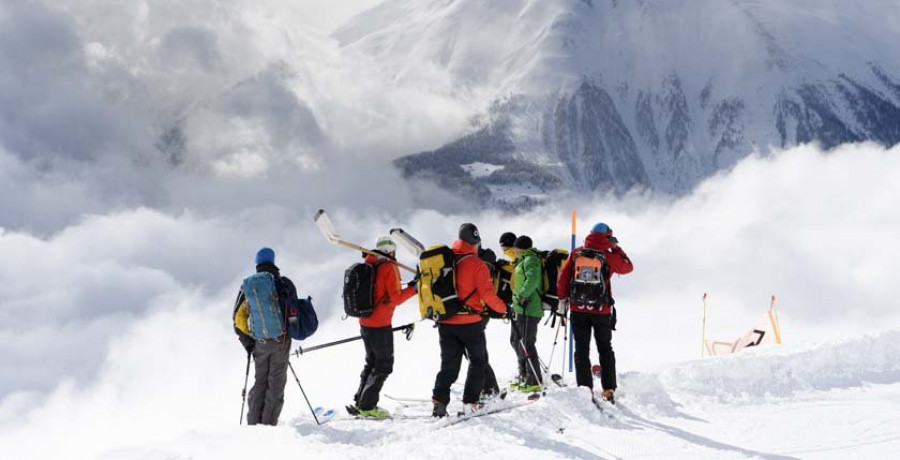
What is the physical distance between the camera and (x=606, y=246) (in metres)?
9.90

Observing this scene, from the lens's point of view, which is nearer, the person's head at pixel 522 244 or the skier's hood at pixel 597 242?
the skier's hood at pixel 597 242

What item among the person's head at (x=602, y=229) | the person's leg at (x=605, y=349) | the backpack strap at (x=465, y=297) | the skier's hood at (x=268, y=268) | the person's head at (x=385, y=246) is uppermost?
the person's head at (x=385, y=246)

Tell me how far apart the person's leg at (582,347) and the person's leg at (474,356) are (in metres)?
1.31

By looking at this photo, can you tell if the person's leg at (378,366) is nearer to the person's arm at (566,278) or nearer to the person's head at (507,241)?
the person's arm at (566,278)

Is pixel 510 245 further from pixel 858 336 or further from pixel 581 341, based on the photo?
pixel 858 336

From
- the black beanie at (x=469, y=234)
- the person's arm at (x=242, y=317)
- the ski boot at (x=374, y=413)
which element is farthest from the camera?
the ski boot at (x=374, y=413)

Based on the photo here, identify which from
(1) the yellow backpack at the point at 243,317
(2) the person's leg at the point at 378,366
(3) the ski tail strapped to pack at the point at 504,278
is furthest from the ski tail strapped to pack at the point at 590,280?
(1) the yellow backpack at the point at 243,317

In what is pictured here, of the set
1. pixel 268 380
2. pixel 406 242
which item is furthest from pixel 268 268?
pixel 406 242

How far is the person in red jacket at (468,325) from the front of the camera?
9.12m

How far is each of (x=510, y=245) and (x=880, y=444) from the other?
226 inches

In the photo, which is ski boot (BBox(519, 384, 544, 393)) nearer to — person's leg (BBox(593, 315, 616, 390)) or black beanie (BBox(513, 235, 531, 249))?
person's leg (BBox(593, 315, 616, 390))

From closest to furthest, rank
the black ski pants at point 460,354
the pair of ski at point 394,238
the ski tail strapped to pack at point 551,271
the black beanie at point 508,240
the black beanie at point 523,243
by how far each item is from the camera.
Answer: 1. the black ski pants at point 460,354
2. the pair of ski at point 394,238
3. the black beanie at point 523,243
4. the ski tail strapped to pack at point 551,271
5. the black beanie at point 508,240

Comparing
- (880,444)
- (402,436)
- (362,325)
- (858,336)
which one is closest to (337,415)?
(362,325)

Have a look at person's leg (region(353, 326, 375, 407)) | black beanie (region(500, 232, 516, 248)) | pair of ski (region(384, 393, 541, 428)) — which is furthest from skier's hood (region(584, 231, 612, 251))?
person's leg (region(353, 326, 375, 407))
